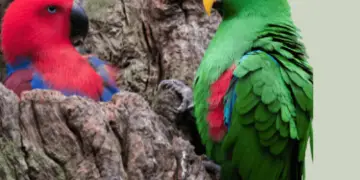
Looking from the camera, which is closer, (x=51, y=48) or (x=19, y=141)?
(x=19, y=141)

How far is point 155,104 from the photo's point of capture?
3594 millimetres

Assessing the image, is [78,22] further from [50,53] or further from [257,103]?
[257,103]

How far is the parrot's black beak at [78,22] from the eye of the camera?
3965mm

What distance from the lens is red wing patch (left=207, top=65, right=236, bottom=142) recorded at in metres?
3.21

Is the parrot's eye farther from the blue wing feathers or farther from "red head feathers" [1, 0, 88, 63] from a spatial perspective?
the blue wing feathers

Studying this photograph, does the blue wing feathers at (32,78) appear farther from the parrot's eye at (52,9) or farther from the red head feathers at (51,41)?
the parrot's eye at (52,9)

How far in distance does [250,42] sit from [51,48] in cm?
128

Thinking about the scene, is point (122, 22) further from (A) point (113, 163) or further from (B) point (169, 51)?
(A) point (113, 163)

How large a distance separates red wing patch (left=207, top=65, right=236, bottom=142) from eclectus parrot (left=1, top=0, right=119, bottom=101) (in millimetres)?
719

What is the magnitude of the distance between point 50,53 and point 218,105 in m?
1.17

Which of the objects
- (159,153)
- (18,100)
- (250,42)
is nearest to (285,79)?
(250,42)

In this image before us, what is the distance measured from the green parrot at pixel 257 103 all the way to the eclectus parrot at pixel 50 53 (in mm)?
684

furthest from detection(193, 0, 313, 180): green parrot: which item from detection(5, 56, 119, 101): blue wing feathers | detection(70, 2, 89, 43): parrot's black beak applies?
detection(70, 2, 89, 43): parrot's black beak

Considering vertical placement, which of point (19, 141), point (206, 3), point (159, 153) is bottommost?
point (159, 153)
